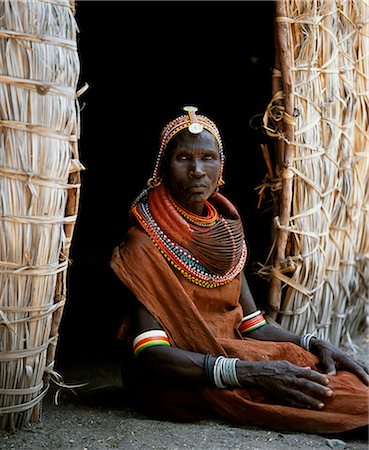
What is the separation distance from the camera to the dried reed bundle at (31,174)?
231cm

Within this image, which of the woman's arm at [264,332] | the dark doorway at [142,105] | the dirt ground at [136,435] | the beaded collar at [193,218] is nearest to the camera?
the dirt ground at [136,435]

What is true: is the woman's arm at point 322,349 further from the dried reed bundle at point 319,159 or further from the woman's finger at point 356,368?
the dried reed bundle at point 319,159

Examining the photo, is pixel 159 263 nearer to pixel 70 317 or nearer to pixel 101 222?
pixel 70 317

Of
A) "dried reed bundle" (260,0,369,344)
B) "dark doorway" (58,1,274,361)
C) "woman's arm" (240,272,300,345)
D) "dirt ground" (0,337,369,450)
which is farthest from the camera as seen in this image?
"dark doorway" (58,1,274,361)

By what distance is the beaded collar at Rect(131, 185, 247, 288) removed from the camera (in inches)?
111

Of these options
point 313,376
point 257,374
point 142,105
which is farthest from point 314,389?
point 142,105

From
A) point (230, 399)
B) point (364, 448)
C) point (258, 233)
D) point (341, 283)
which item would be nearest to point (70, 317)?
point (258, 233)

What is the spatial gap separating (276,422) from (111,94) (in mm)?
4215

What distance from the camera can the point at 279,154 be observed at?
3.26 m

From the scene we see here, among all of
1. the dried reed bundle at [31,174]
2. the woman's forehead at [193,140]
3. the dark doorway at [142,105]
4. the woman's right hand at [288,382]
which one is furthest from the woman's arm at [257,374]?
the dark doorway at [142,105]

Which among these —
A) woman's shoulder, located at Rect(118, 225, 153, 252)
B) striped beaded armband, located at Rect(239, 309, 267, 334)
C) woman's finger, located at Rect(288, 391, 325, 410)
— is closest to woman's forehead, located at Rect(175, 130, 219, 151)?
woman's shoulder, located at Rect(118, 225, 153, 252)

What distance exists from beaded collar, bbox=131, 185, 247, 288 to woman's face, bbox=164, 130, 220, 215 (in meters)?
0.10

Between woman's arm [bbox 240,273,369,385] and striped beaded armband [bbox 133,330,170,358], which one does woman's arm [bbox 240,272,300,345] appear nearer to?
woman's arm [bbox 240,273,369,385]

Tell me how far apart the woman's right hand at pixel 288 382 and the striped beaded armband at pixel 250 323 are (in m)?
0.47
